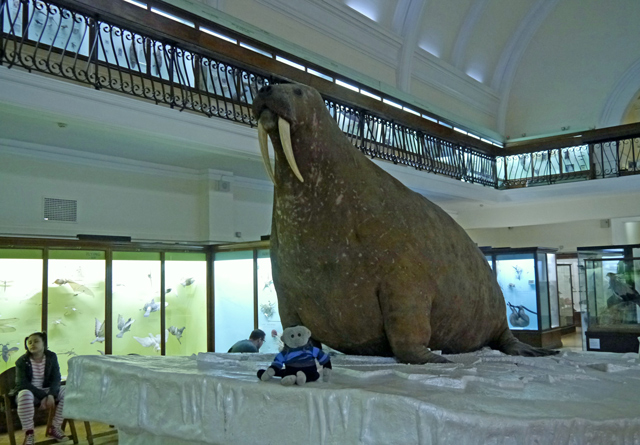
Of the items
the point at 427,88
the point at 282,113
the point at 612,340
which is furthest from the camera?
the point at 427,88

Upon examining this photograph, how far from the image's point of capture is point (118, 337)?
7785 millimetres

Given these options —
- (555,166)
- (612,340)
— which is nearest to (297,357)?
(612,340)

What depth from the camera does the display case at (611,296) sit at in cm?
888

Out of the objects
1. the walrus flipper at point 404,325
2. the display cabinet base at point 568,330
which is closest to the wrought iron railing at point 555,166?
the display cabinet base at point 568,330

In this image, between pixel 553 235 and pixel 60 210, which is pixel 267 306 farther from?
pixel 553 235

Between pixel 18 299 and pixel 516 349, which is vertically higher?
pixel 18 299

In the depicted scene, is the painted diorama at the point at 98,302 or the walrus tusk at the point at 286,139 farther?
the painted diorama at the point at 98,302

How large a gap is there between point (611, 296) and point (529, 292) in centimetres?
234

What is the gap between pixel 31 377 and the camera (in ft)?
19.1

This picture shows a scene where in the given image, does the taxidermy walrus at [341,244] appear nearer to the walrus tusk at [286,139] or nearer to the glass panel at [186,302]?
the walrus tusk at [286,139]

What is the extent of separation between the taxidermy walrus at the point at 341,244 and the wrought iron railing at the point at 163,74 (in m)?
3.77

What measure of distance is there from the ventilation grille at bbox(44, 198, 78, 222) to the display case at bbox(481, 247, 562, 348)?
25.1 ft

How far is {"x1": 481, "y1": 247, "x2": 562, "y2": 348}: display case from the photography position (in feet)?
38.3

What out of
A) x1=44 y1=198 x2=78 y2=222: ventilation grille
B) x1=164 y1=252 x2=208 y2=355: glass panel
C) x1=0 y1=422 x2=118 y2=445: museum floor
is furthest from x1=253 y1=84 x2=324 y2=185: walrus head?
x1=164 y1=252 x2=208 y2=355: glass panel
